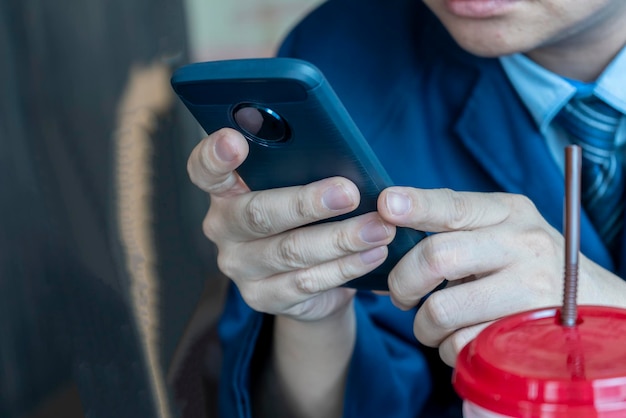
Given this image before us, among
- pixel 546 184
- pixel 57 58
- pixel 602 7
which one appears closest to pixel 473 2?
pixel 602 7

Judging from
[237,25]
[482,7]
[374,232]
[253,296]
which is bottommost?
[237,25]

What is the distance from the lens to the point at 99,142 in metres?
0.76

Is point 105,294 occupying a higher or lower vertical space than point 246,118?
lower

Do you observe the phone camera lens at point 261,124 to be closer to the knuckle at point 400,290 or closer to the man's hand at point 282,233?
the man's hand at point 282,233

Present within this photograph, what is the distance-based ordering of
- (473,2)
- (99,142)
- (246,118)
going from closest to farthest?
(246,118) < (473,2) < (99,142)

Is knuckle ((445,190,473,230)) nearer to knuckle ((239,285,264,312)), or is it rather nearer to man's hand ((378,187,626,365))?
man's hand ((378,187,626,365))

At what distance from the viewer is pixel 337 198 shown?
52 centimetres

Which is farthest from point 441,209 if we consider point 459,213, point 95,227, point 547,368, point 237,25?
point 237,25

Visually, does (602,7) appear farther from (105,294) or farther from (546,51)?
(105,294)

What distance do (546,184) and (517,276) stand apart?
25cm

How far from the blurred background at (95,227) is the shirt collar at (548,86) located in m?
0.41

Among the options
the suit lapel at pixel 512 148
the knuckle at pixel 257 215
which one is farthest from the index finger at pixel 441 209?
the suit lapel at pixel 512 148

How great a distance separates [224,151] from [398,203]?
122 mm

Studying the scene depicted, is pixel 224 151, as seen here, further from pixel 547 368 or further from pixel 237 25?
pixel 237 25
